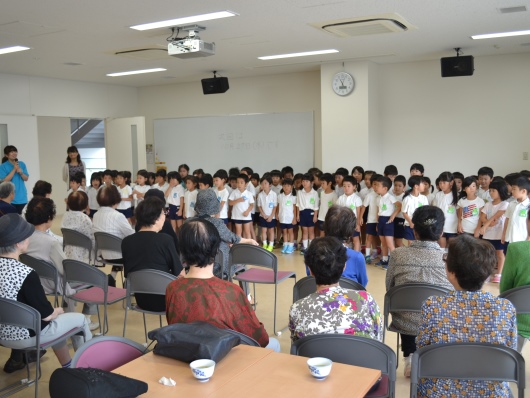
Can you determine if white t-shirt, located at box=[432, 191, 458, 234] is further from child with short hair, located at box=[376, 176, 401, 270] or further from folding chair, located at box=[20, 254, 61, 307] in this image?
folding chair, located at box=[20, 254, 61, 307]

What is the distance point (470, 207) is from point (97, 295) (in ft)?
14.7

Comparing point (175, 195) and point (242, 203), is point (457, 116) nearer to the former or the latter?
point (242, 203)

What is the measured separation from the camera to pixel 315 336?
7.19ft

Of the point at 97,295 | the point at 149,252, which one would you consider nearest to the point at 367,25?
the point at 149,252

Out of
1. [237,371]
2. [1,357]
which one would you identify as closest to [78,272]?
[1,357]

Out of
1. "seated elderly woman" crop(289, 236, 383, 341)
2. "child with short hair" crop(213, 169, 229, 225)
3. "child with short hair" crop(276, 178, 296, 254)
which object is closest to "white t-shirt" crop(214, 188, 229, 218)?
"child with short hair" crop(213, 169, 229, 225)

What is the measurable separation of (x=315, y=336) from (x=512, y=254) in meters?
1.53

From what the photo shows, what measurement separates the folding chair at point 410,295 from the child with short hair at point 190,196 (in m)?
5.42

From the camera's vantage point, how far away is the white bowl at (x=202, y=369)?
73.7 inches

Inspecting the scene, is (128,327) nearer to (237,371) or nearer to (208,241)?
→ (208,241)

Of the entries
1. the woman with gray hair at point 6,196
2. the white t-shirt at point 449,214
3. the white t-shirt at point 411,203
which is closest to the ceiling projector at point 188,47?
the woman with gray hair at point 6,196

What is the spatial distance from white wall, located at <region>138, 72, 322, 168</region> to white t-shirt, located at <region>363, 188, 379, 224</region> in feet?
10.9

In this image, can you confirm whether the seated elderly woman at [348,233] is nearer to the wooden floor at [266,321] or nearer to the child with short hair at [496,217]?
the wooden floor at [266,321]

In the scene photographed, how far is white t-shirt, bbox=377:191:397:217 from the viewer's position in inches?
268
